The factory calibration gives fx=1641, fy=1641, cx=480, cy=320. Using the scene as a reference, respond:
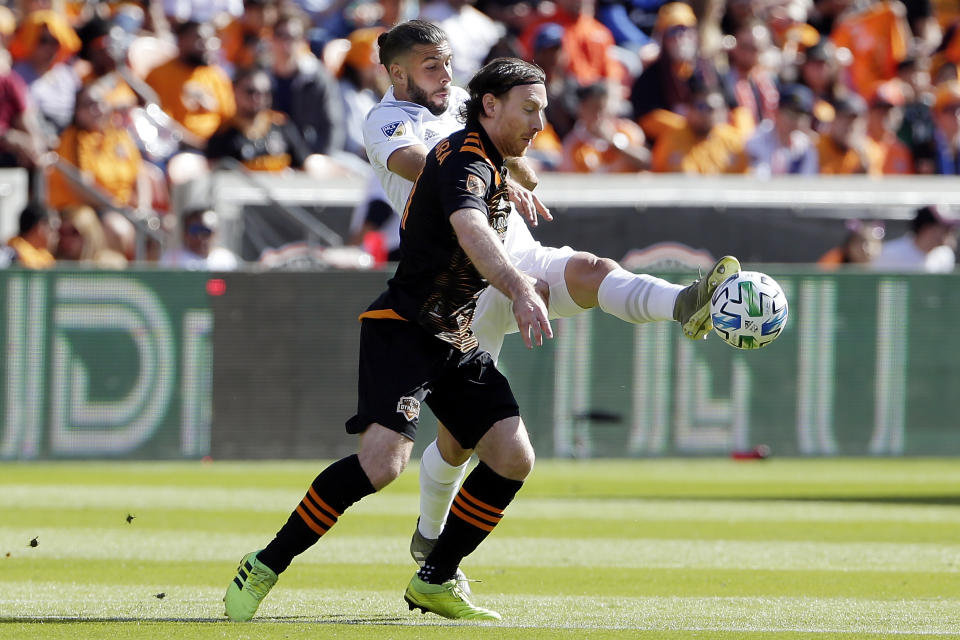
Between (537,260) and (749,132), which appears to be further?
(749,132)

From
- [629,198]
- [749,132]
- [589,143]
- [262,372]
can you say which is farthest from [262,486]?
[749,132]

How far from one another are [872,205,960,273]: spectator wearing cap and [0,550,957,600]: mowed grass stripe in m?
7.61

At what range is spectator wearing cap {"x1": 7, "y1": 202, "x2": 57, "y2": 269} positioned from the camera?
14.1m

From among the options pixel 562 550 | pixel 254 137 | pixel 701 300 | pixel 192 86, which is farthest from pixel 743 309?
pixel 192 86

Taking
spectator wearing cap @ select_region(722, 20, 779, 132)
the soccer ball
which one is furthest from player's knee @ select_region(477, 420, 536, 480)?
spectator wearing cap @ select_region(722, 20, 779, 132)

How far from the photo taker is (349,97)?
55.0 ft

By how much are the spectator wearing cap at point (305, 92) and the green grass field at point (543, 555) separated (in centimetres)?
407

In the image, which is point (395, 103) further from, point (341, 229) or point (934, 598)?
point (341, 229)

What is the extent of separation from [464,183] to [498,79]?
17.5 inches

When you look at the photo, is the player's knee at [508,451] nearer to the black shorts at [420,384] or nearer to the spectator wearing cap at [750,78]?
the black shorts at [420,384]

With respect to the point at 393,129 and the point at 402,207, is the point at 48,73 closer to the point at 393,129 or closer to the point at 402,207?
the point at 402,207

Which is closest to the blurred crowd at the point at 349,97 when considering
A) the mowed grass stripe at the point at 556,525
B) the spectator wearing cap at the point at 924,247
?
the spectator wearing cap at the point at 924,247

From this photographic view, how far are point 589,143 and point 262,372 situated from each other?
4.32 meters

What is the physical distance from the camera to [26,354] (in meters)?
13.2
